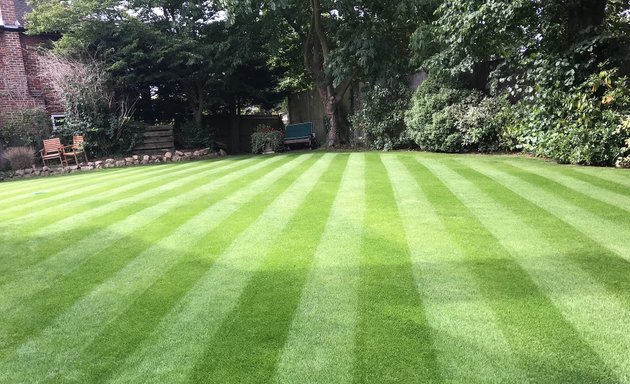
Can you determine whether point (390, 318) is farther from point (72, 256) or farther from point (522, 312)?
point (72, 256)

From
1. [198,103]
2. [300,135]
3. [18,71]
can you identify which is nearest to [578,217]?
[300,135]

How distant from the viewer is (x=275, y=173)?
8414mm

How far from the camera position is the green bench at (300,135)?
51.9ft

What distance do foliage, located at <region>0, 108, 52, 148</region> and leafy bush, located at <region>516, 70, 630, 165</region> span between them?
1470 cm

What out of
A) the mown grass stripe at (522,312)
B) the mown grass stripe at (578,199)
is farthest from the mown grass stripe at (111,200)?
the mown grass stripe at (578,199)

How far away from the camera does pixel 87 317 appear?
270cm

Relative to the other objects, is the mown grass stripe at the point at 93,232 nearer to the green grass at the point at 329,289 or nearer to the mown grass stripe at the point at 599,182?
the green grass at the point at 329,289

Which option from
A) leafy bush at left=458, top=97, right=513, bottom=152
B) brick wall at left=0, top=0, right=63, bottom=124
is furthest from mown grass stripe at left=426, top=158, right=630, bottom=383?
brick wall at left=0, top=0, right=63, bottom=124

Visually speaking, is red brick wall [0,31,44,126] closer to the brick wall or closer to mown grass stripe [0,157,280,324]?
the brick wall

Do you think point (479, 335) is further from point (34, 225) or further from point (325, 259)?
point (34, 225)

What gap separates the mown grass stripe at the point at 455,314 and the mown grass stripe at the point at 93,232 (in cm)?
299

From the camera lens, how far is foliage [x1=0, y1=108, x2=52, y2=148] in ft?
46.3

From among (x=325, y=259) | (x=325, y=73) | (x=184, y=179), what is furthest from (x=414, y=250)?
(x=325, y=73)

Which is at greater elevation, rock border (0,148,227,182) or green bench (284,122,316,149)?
green bench (284,122,316,149)
